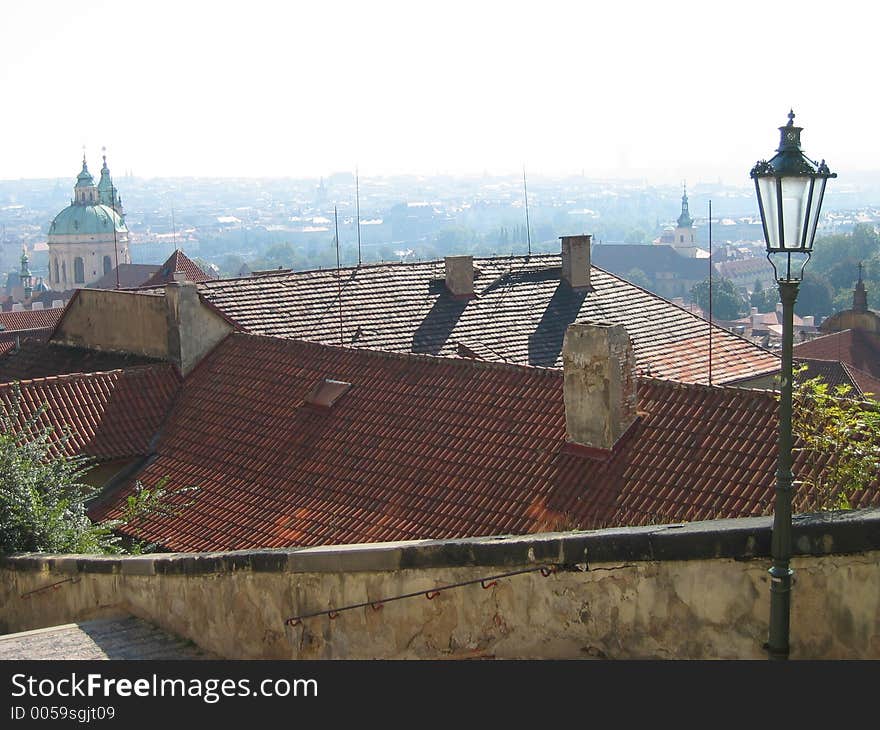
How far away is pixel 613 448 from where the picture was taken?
13922 millimetres

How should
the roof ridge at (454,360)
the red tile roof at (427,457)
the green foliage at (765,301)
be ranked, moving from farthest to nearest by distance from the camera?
the green foliage at (765,301) → the roof ridge at (454,360) → the red tile roof at (427,457)

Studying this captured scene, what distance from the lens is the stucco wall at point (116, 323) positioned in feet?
71.7

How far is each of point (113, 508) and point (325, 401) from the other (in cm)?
330

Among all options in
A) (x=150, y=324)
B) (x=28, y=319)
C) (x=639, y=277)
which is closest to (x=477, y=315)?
(x=150, y=324)

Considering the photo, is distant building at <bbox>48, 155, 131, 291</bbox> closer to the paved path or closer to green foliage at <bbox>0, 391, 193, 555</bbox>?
green foliage at <bbox>0, 391, 193, 555</bbox>

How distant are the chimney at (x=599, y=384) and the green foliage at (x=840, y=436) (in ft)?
15.5

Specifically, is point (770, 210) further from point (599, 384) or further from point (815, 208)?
point (599, 384)

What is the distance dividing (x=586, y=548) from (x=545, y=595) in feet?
1.34

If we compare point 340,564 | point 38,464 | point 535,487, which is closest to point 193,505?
point 38,464

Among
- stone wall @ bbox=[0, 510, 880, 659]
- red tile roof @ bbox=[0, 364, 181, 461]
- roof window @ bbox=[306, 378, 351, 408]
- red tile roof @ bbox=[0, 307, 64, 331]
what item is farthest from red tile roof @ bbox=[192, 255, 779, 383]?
red tile roof @ bbox=[0, 307, 64, 331]

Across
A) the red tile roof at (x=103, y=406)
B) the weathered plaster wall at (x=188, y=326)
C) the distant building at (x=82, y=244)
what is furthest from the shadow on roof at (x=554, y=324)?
the distant building at (x=82, y=244)

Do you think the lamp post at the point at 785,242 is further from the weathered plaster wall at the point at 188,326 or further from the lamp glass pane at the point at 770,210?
the weathered plaster wall at the point at 188,326

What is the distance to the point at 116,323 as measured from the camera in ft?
75.9
